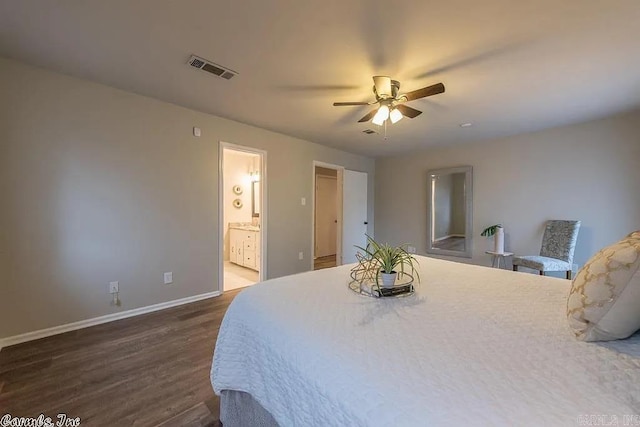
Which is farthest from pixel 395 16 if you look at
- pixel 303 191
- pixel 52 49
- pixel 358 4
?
pixel 303 191

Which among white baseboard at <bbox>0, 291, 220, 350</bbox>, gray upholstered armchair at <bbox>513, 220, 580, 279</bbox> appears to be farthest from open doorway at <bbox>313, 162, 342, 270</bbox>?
gray upholstered armchair at <bbox>513, 220, 580, 279</bbox>

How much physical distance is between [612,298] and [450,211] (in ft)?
13.4

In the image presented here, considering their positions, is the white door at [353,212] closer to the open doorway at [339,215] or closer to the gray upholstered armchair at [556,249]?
the open doorway at [339,215]

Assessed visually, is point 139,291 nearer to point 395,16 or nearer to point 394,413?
point 394,413

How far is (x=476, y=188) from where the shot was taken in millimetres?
4406

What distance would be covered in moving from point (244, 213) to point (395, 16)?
4763mm

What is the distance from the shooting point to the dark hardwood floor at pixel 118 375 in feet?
4.92

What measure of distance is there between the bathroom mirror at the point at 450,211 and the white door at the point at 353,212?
4.19ft

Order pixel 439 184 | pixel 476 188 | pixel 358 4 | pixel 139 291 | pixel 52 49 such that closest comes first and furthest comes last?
pixel 358 4, pixel 52 49, pixel 139 291, pixel 476 188, pixel 439 184

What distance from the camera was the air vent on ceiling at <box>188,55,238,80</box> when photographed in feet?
6.97

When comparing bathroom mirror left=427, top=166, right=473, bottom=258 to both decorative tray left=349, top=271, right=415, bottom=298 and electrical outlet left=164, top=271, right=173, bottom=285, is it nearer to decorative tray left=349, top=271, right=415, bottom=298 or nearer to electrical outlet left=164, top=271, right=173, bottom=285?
decorative tray left=349, top=271, right=415, bottom=298

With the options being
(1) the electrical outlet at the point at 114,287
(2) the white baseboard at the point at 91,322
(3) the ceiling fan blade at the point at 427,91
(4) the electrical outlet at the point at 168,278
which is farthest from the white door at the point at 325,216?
(3) the ceiling fan blade at the point at 427,91

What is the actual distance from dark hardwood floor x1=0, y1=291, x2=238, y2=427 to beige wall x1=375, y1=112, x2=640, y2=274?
13.8 ft

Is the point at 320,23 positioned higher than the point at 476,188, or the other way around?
the point at 320,23
